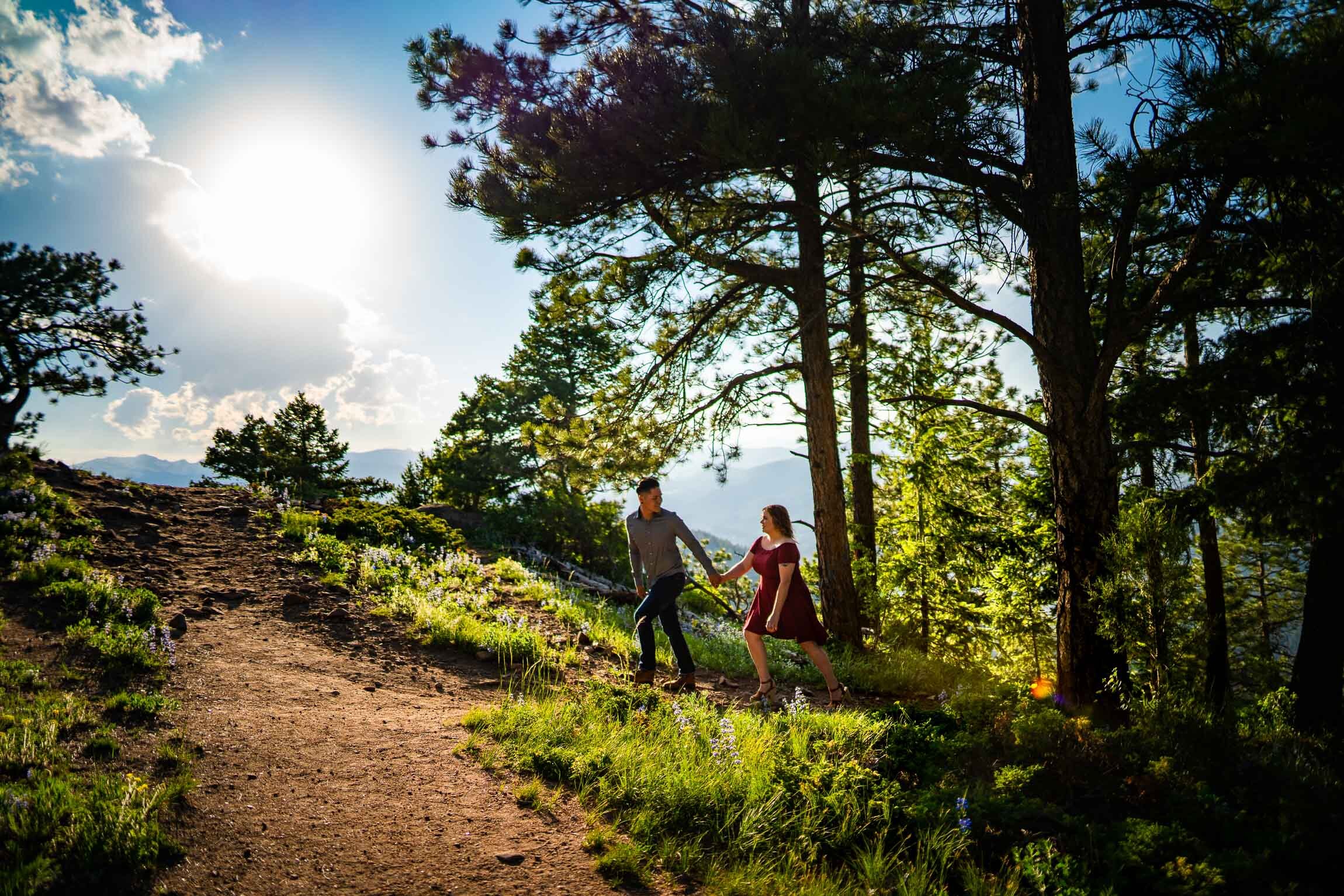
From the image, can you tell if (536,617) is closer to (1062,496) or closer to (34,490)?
(1062,496)

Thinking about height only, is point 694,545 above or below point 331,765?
above

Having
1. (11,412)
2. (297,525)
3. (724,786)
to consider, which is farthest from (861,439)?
(11,412)

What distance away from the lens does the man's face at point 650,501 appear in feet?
23.4

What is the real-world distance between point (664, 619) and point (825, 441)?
4172mm

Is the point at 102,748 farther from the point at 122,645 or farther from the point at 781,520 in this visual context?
the point at 781,520

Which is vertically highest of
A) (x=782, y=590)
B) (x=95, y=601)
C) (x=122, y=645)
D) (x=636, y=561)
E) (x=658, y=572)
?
(x=636, y=561)

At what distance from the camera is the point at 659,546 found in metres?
7.09

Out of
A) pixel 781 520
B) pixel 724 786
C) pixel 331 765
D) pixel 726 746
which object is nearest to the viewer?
pixel 724 786

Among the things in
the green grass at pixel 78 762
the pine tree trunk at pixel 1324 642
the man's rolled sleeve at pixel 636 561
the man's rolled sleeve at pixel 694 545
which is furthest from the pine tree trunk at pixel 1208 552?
the green grass at pixel 78 762

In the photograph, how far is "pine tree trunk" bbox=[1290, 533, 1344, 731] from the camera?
848cm

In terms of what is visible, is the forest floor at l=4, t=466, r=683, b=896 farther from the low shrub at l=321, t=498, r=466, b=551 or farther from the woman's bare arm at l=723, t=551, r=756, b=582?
the low shrub at l=321, t=498, r=466, b=551

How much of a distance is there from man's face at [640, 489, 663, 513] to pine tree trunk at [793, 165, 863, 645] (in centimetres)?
339

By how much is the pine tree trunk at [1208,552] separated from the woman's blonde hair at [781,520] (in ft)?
18.6

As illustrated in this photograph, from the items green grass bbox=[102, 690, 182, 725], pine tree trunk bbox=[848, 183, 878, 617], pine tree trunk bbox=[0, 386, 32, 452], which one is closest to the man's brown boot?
green grass bbox=[102, 690, 182, 725]
